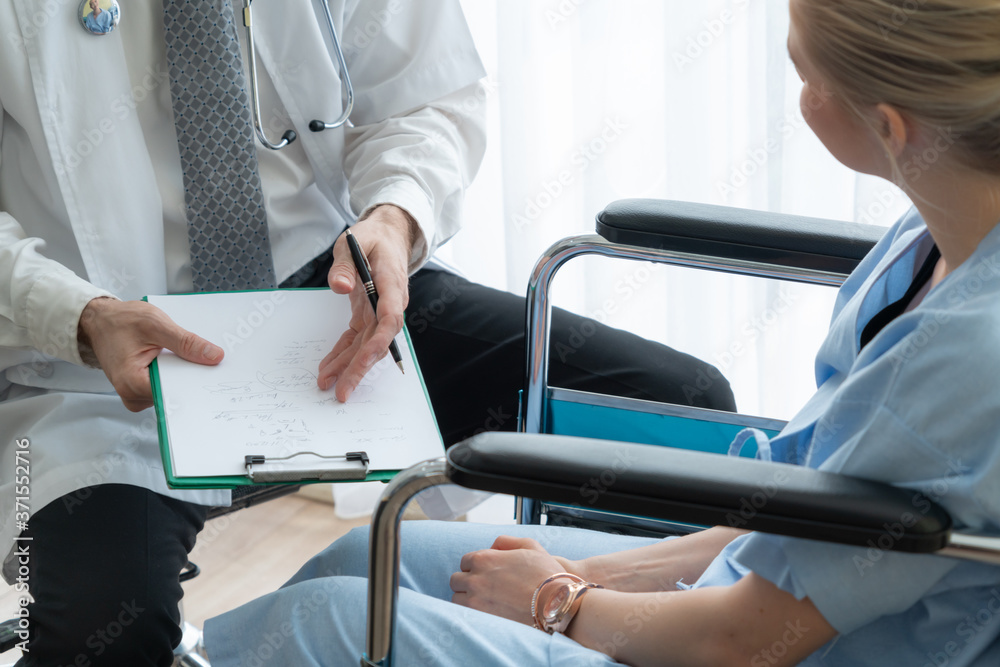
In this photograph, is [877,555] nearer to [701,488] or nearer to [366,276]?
[701,488]

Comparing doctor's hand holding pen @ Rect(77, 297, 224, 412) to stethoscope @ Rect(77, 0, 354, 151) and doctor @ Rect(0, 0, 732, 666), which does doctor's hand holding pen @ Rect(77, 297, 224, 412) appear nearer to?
doctor @ Rect(0, 0, 732, 666)

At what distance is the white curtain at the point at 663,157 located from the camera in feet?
4.48

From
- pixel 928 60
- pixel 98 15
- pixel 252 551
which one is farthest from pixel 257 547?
pixel 928 60

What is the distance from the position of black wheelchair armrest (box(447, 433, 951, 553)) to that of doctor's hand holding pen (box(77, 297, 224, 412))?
395mm

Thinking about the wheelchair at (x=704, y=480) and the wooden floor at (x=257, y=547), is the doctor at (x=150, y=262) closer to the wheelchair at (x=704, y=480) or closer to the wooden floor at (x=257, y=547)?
the wheelchair at (x=704, y=480)

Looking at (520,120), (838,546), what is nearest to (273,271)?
(520,120)

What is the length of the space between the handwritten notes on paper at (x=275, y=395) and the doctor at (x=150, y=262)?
1.2 inches

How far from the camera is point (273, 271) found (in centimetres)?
109

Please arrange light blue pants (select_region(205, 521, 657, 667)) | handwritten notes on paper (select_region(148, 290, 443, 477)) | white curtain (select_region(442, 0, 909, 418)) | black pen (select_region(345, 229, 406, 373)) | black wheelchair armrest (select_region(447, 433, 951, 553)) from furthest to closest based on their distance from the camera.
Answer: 1. white curtain (select_region(442, 0, 909, 418))
2. black pen (select_region(345, 229, 406, 373))
3. handwritten notes on paper (select_region(148, 290, 443, 477))
4. light blue pants (select_region(205, 521, 657, 667))
5. black wheelchair armrest (select_region(447, 433, 951, 553))

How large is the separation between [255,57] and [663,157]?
69 cm

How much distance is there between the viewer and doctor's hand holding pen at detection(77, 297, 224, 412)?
85 centimetres

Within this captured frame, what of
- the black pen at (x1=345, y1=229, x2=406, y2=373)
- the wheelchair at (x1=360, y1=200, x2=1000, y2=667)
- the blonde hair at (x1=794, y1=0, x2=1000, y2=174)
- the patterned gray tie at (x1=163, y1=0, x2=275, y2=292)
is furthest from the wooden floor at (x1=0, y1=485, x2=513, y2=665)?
the blonde hair at (x1=794, y1=0, x2=1000, y2=174)

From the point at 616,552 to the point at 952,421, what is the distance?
378 millimetres

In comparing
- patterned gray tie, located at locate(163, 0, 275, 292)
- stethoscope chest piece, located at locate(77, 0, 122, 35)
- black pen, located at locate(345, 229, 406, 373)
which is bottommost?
black pen, located at locate(345, 229, 406, 373)
